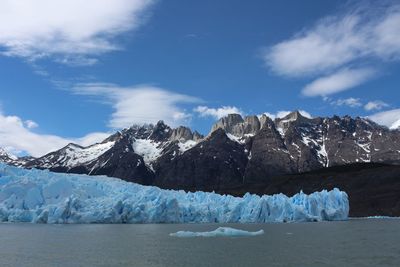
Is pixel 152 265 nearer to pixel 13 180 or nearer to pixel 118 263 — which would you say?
pixel 118 263

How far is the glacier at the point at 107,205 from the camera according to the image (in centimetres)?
5012

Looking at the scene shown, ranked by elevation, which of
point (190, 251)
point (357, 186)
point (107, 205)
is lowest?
point (190, 251)

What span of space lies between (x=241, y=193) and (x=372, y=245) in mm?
107835

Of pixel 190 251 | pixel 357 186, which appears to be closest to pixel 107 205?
pixel 190 251

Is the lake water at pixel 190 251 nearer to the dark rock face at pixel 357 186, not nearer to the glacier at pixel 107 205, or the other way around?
the glacier at pixel 107 205

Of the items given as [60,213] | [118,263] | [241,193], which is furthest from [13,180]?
[241,193]

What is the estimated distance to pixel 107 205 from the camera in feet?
167

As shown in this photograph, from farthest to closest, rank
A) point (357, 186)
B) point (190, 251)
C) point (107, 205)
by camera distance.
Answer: point (357, 186), point (107, 205), point (190, 251)

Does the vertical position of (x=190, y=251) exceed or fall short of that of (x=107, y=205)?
it falls short

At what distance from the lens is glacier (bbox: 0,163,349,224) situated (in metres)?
50.1

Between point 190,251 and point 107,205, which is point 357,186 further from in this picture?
point 190,251

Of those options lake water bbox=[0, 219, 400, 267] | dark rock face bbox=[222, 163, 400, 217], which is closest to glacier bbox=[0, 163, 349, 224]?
lake water bbox=[0, 219, 400, 267]

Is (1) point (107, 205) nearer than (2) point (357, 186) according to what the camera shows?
Yes

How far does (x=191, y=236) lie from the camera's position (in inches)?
1387
